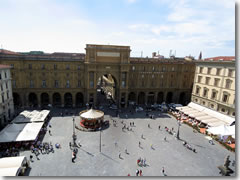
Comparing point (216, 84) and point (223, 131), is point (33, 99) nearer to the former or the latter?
point (223, 131)

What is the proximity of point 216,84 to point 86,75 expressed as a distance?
35794 millimetres

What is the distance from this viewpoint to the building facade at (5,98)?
106 feet

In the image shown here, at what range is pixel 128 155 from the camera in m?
25.2

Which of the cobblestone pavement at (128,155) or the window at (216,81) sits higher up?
the window at (216,81)

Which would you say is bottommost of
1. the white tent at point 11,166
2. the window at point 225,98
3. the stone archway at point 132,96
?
the white tent at point 11,166

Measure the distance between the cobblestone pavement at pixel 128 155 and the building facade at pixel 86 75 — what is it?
13.8m

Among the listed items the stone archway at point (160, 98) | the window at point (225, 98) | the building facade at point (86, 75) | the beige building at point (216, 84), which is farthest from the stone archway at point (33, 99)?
the window at point (225, 98)

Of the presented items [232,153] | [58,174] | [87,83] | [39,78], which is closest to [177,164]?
[232,153]

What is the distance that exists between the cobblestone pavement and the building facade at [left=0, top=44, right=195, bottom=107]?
13798 millimetres

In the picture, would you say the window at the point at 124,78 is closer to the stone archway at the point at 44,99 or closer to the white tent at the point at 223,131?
the stone archway at the point at 44,99

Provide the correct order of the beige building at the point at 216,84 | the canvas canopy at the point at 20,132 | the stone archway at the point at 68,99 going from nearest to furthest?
the canvas canopy at the point at 20,132
the beige building at the point at 216,84
the stone archway at the point at 68,99

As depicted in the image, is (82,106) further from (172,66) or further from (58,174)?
(172,66)

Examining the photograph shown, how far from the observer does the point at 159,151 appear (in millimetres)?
26594

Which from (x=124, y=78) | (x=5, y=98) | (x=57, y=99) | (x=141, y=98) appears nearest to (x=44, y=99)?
(x=57, y=99)
